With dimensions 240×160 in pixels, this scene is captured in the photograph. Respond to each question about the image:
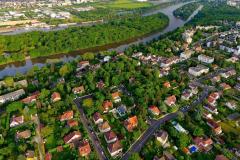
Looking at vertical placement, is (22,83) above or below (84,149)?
above

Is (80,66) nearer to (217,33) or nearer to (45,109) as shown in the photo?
(45,109)

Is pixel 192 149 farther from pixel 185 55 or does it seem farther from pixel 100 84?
pixel 185 55

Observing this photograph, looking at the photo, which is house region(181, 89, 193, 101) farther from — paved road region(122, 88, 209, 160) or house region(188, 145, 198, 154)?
house region(188, 145, 198, 154)

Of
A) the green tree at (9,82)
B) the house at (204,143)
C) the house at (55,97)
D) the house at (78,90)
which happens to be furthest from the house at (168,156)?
the green tree at (9,82)

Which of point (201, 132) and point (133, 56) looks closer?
point (201, 132)

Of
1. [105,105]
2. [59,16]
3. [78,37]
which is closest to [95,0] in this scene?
[59,16]

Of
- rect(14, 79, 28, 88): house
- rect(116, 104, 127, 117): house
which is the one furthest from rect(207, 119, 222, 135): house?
rect(14, 79, 28, 88): house

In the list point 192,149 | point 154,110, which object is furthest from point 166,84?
point 192,149
